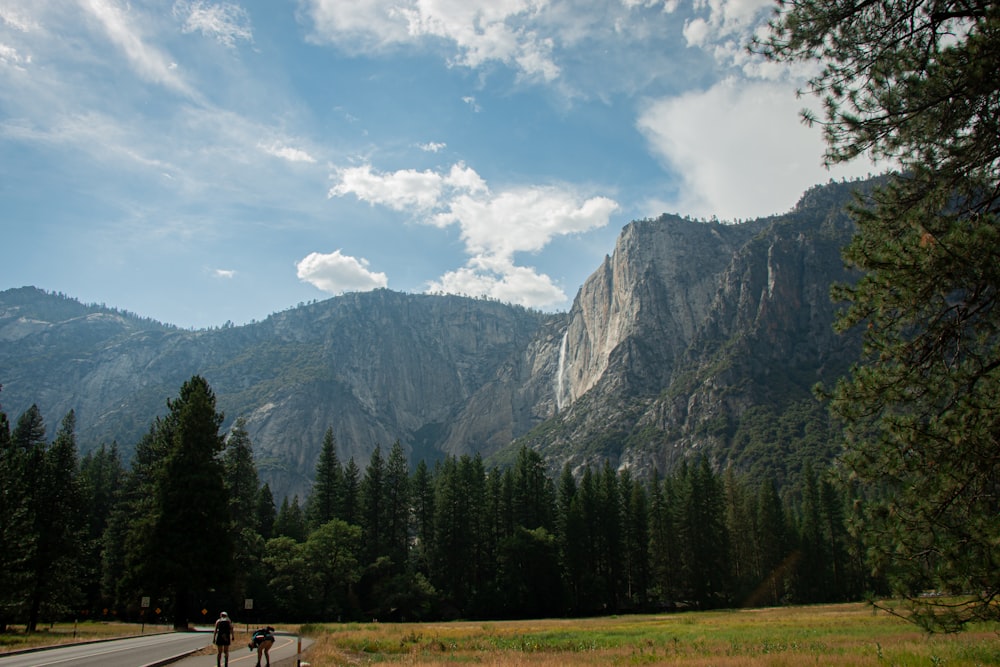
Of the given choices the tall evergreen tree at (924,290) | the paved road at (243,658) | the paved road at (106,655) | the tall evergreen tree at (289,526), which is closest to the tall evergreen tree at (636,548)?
the tall evergreen tree at (289,526)

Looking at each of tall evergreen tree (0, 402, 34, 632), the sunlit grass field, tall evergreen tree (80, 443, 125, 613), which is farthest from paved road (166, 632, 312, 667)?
tall evergreen tree (80, 443, 125, 613)

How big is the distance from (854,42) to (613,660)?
1715 centimetres

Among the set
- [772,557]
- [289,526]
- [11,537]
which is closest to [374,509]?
[289,526]

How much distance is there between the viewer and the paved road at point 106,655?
15.5m

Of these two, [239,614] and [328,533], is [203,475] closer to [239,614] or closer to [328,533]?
[328,533]

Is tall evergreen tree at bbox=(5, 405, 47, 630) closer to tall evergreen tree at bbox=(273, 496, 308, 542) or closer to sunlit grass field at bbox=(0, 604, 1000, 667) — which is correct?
sunlit grass field at bbox=(0, 604, 1000, 667)

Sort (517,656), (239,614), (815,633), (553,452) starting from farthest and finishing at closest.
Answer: (553,452) < (239,614) < (815,633) < (517,656)

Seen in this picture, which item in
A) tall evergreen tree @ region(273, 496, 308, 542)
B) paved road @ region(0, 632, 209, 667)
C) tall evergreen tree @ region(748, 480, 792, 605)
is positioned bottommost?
tall evergreen tree @ region(748, 480, 792, 605)

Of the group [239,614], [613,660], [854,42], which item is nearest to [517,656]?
[613,660]

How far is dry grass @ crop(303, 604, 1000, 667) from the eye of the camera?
15664 mm

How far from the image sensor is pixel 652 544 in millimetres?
65125

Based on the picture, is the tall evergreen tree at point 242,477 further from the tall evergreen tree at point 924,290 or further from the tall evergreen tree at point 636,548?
the tall evergreen tree at point 924,290

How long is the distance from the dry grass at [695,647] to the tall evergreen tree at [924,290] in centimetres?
587

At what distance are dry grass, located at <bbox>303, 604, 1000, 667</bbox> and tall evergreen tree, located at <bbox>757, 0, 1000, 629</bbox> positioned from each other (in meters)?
5.87
